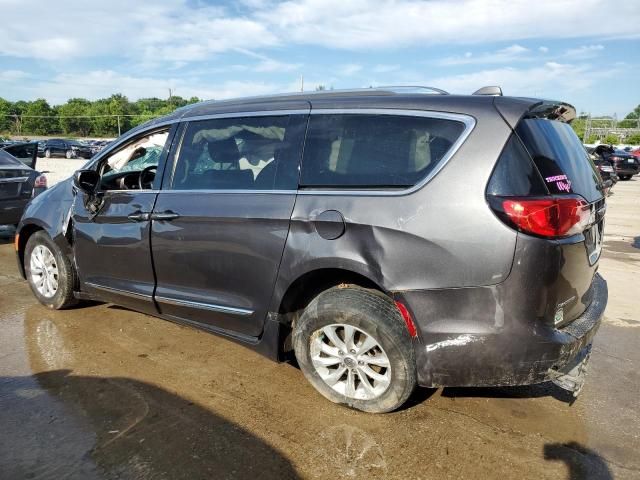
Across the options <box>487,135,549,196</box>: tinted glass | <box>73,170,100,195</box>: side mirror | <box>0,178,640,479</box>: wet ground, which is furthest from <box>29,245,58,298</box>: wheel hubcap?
<box>487,135,549,196</box>: tinted glass

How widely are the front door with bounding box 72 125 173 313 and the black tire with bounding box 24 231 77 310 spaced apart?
222mm

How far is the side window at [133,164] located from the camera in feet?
13.9

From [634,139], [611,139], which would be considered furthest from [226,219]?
[634,139]

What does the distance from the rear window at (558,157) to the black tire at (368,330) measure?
1082mm

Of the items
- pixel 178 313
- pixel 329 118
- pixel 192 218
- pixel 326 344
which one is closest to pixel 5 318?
pixel 178 313

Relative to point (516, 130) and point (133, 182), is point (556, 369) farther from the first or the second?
point (133, 182)

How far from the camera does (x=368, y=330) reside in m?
2.91

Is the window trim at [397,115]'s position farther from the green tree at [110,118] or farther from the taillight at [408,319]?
the green tree at [110,118]

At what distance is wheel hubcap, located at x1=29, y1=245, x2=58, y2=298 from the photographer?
15.6 feet

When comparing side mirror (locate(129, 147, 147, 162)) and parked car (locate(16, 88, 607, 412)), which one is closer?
parked car (locate(16, 88, 607, 412))

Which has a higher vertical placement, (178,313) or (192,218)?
(192,218)

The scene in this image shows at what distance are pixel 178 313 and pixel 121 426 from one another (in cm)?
101

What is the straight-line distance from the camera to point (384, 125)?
2959 mm

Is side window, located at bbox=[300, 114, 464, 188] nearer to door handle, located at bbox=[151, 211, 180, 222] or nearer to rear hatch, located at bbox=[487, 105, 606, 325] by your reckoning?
rear hatch, located at bbox=[487, 105, 606, 325]
